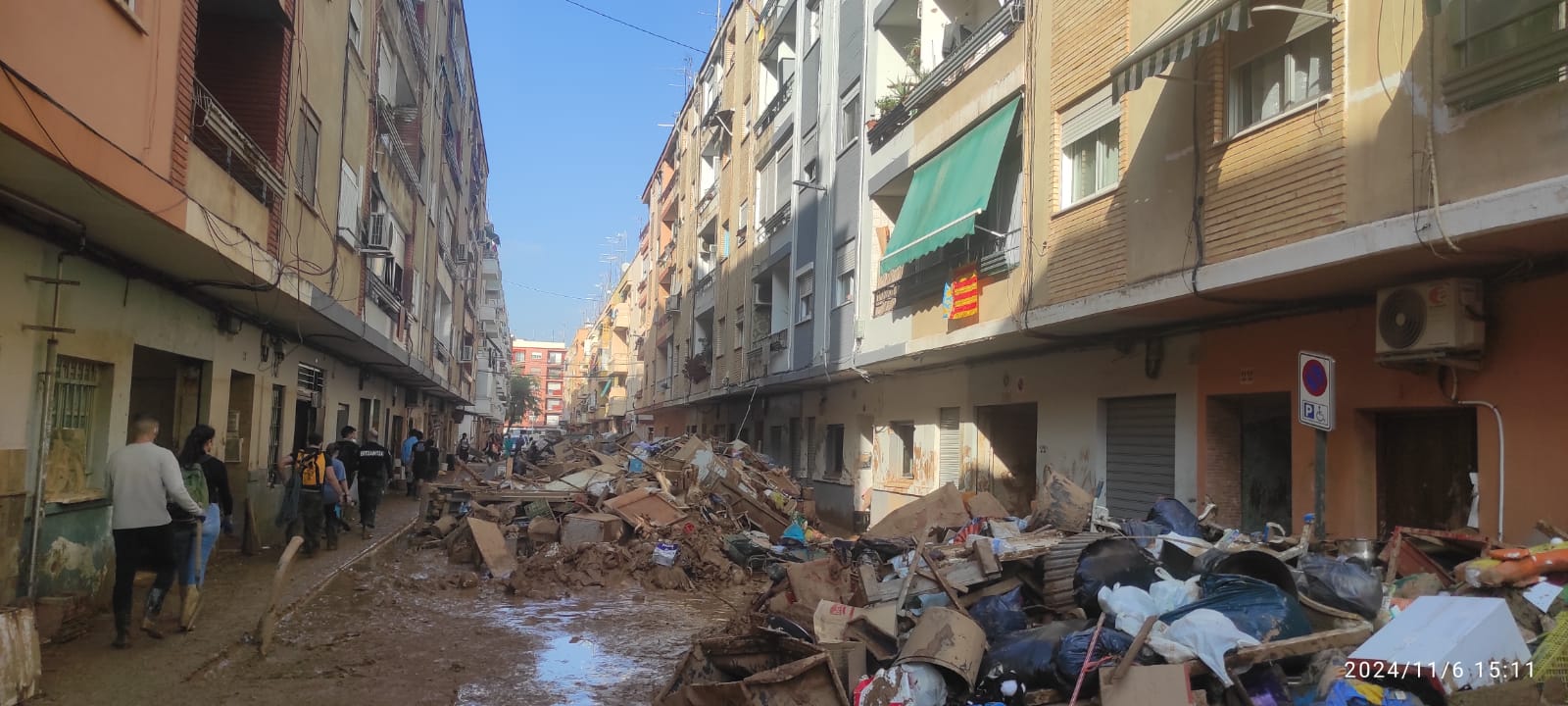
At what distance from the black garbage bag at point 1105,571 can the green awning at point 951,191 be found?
5.87 metres

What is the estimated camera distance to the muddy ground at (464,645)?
247 inches

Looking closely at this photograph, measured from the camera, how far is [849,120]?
731 inches

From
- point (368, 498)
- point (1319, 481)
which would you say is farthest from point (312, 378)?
point (1319, 481)

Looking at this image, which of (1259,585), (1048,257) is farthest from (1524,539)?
(1048,257)

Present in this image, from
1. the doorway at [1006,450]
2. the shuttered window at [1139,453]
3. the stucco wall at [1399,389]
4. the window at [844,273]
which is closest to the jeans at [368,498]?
the window at [844,273]

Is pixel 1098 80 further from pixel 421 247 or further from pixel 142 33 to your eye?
pixel 421 247

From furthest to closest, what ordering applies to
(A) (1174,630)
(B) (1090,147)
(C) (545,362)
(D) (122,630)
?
(C) (545,362)
(B) (1090,147)
(D) (122,630)
(A) (1174,630)

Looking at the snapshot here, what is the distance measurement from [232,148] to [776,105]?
50.4ft

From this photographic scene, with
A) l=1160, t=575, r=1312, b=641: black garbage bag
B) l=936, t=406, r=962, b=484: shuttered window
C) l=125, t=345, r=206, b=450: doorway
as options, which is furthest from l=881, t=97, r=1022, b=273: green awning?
l=125, t=345, r=206, b=450: doorway

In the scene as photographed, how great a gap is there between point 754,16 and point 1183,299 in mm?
20141

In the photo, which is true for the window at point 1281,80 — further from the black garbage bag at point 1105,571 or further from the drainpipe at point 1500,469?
the black garbage bag at point 1105,571

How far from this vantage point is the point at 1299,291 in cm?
745

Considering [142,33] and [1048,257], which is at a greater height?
[142,33]

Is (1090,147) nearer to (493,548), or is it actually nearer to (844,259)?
(844,259)
